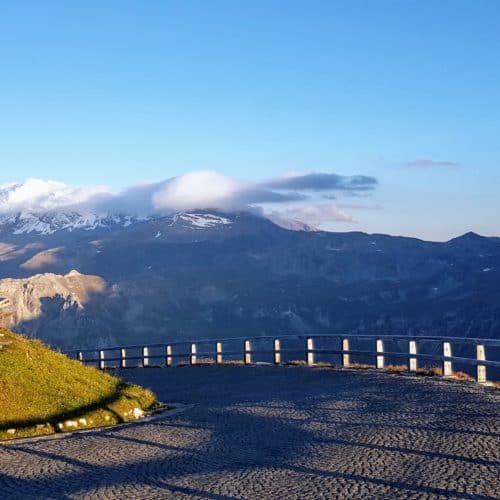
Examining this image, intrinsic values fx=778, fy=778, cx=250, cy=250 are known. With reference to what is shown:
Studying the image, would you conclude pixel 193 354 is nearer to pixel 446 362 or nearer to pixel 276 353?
pixel 276 353

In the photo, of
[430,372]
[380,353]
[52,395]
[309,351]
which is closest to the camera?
[52,395]

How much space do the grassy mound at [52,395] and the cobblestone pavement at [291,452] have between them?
3.03 ft

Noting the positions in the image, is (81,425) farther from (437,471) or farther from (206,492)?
(437,471)

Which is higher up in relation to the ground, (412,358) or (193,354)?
(412,358)

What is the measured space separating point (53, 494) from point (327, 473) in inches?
147

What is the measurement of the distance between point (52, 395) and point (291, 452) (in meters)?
7.27

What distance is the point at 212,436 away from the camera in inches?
581

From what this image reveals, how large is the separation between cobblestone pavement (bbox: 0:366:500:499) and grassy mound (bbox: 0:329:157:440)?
0.92 meters


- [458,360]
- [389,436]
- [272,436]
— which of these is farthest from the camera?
[458,360]

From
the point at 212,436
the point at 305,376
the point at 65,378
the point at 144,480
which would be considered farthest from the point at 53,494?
the point at 305,376

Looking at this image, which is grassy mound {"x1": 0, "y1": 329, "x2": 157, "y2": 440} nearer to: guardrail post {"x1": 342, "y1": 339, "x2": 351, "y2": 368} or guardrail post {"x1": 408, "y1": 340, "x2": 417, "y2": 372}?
guardrail post {"x1": 408, "y1": 340, "x2": 417, "y2": 372}

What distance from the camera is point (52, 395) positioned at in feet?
58.3

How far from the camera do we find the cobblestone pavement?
10.2m

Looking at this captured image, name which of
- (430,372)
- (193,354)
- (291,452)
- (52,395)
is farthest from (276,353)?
(291,452)
